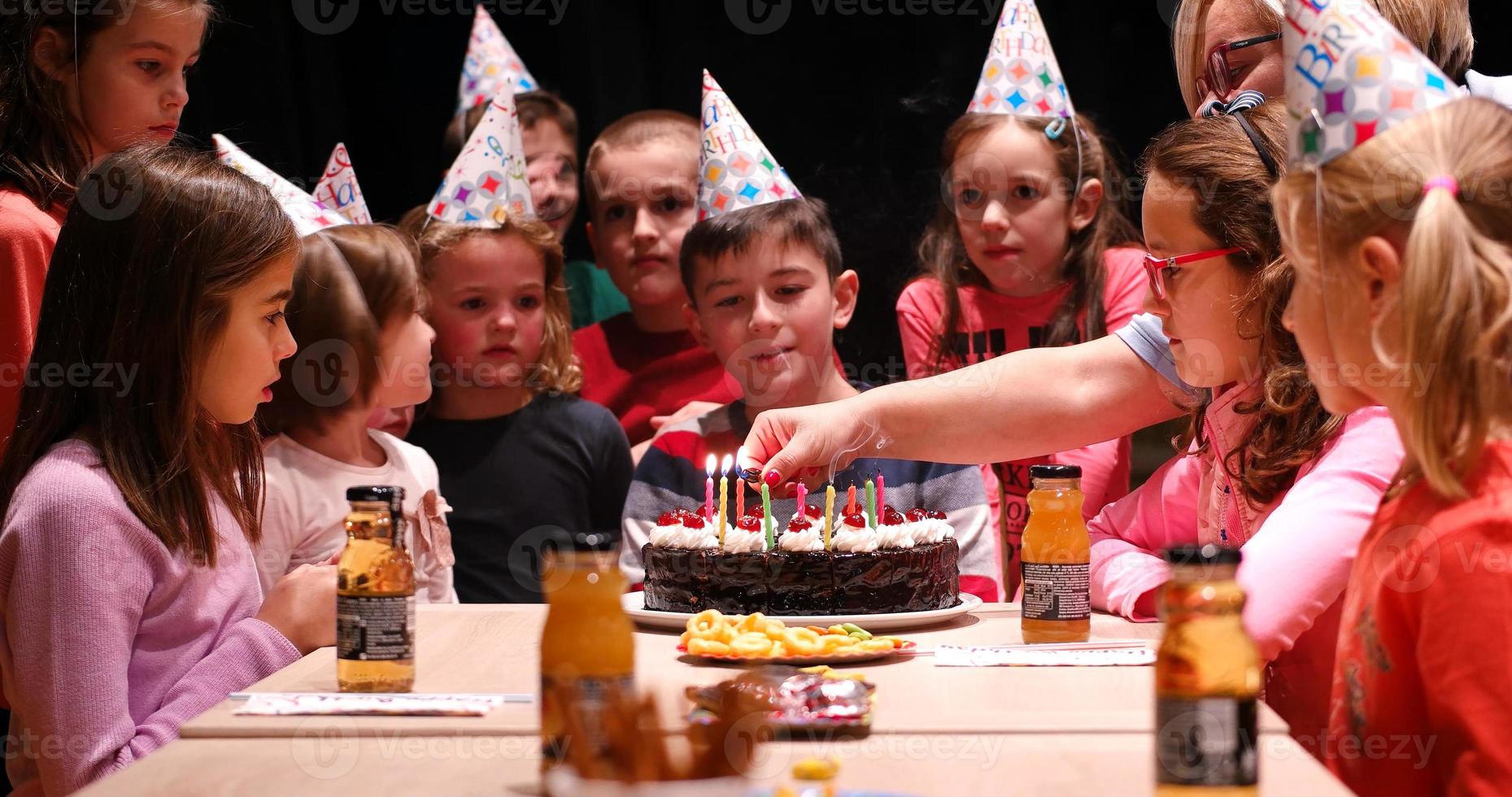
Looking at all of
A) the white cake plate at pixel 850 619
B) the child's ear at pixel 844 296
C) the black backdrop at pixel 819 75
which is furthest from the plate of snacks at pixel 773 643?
the black backdrop at pixel 819 75

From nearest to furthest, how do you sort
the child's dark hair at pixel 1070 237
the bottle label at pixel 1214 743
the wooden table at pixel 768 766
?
the bottle label at pixel 1214 743, the wooden table at pixel 768 766, the child's dark hair at pixel 1070 237

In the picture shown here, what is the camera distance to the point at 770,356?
111 inches

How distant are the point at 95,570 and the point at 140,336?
33cm

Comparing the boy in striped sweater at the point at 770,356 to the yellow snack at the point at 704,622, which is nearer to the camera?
the yellow snack at the point at 704,622

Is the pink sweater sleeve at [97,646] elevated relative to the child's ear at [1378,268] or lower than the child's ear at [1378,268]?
lower

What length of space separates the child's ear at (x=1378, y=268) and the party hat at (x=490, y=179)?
239 cm

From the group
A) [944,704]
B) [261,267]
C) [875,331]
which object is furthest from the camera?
[875,331]

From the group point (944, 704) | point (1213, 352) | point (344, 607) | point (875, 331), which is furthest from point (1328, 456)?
point (875, 331)

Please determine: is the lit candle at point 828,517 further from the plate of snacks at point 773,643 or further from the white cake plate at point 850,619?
the plate of snacks at point 773,643

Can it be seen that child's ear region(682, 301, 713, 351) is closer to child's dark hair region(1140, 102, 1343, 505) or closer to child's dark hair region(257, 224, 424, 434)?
child's dark hair region(257, 224, 424, 434)

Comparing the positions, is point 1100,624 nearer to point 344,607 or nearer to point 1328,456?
point 1328,456

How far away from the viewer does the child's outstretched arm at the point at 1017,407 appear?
219 cm

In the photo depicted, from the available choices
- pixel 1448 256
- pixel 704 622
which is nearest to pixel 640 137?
pixel 704 622

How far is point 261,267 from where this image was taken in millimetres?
1890
